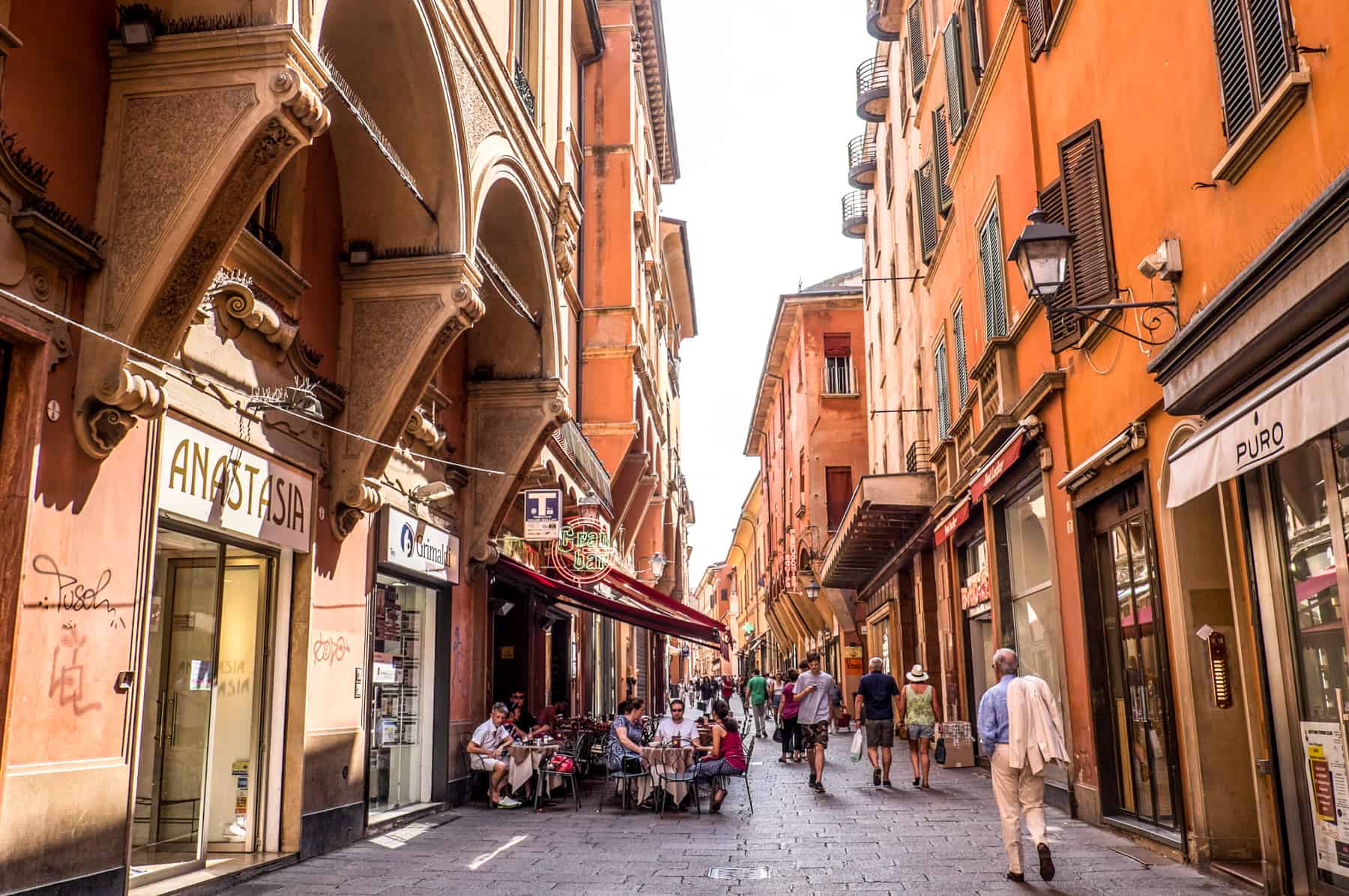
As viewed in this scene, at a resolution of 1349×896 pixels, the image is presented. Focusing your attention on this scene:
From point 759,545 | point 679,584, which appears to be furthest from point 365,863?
point 759,545

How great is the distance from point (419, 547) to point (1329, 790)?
8554 millimetres

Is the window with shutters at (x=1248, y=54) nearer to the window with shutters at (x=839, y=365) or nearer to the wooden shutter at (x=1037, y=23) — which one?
the wooden shutter at (x=1037, y=23)

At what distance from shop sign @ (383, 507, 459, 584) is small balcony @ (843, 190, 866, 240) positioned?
21.9 metres

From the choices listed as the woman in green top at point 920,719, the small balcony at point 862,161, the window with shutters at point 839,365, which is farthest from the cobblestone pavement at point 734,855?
the window with shutters at point 839,365

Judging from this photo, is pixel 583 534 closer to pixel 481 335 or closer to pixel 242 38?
pixel 481 335

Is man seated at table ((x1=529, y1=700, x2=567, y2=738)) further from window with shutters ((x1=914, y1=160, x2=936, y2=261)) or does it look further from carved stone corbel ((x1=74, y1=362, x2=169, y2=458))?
window with shutters ((x1=914, y1=160, x2=936, y2=261))

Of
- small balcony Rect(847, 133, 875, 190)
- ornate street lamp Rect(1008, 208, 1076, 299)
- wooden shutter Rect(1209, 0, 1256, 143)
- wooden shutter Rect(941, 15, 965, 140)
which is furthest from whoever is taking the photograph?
small balcony Rect(847, 133, 875, 190)

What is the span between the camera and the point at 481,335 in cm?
1475

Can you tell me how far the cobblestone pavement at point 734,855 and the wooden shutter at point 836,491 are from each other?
22785 millimetres

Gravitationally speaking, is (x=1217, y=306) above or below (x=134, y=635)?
above

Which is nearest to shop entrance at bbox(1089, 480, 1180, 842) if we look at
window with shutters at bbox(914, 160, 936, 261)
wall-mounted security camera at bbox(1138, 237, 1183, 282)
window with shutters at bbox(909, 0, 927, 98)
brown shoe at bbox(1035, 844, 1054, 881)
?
brown shoe at bbox(1035, 844, 1054, 881)

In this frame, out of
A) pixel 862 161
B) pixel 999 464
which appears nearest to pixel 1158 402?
pixel 999 464

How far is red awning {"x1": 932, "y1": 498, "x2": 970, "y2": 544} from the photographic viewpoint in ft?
54.0

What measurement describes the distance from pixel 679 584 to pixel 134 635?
39.3 meters
